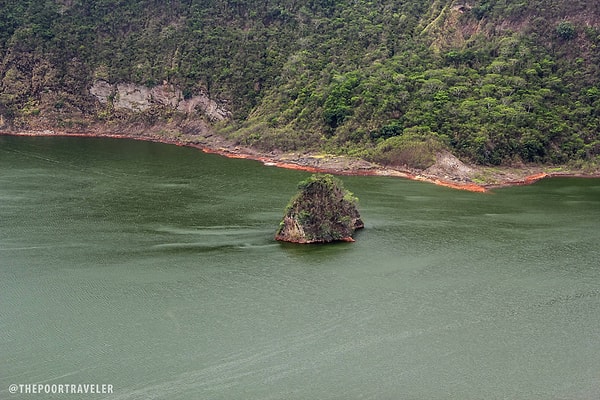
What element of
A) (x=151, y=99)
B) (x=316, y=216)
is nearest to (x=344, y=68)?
(x=151, y=99)

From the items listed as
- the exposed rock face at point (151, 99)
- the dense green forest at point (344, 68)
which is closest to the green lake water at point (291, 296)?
the dense green forest at point (344, 68)

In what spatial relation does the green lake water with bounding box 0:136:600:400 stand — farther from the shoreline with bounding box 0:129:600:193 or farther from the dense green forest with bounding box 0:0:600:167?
the dense green forest with bounding box 0:0:600:167

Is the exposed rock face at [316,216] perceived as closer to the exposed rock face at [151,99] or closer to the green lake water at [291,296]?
the green lake water at [291,296]

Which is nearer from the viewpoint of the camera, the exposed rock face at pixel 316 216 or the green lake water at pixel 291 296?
the green lake water at pixel 291 296

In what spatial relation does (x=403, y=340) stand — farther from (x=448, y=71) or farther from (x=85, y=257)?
(x=448, y=71)

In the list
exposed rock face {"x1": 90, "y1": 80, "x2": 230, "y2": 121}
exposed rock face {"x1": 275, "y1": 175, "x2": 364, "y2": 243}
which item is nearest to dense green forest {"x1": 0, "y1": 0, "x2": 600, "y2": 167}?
exposed rock face {"x1": 90, "y1": 80, "x2": 230, "y2": 121}

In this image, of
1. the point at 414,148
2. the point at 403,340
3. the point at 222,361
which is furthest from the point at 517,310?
the point at 414,148
